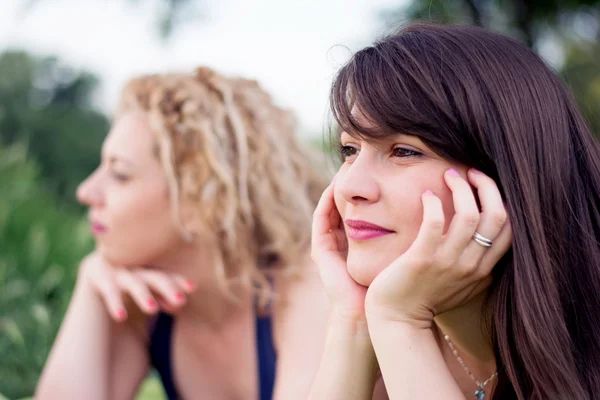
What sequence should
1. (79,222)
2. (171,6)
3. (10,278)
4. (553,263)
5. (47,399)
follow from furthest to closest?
1. (171,6)
2. (79,222)
3. (10,278)
4. (47,399)
5. (553,263)

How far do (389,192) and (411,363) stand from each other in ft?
1.52

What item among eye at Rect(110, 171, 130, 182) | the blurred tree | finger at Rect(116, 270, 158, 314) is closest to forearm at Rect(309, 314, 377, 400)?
finger at Rect(116, 270, 158, 314)

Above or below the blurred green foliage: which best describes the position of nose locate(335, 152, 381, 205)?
above

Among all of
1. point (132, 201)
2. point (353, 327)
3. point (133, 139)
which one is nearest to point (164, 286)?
point (132, 201)

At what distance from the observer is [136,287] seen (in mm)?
3508

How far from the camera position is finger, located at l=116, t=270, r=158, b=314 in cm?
345

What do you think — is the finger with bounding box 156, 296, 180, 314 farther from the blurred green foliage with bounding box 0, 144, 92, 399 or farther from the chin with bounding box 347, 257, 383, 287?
the blurred green foliage with bounding box 0, 144, 92, 399

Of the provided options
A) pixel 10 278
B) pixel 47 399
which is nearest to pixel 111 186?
pixel 47 399

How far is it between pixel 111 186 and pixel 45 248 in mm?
3116

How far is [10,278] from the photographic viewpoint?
6129 millimetres

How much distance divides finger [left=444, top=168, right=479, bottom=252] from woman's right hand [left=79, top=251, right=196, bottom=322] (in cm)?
178

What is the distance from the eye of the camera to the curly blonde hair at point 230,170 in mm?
3551

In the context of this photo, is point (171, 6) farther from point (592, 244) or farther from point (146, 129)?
point (592, 244)

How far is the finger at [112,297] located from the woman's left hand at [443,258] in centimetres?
180
